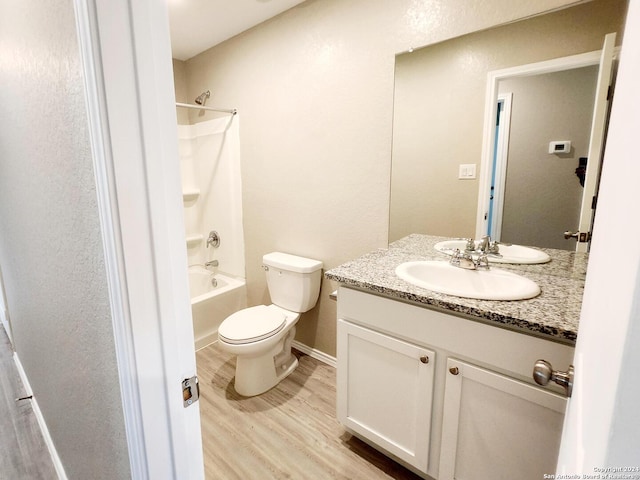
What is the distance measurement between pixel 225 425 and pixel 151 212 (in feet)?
5.32

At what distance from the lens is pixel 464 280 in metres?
1.45

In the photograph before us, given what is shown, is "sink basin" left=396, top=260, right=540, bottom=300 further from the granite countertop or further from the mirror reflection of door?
the mirror reflection of door

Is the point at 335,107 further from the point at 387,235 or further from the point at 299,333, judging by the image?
the point at 299,333

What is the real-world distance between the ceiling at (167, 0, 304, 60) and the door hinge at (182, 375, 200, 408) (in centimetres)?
209

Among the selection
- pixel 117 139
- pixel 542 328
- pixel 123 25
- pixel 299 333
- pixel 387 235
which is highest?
pixel 123 25

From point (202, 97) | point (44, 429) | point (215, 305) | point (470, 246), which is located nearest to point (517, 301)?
point (470, 246)

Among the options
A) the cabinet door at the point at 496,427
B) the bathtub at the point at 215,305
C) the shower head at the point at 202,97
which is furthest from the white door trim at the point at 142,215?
the shower head at the point at 202,97

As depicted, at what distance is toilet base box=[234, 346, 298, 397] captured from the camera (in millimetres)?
1968

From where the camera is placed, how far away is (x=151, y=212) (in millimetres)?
525

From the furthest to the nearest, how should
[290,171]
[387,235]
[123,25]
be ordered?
[290,171] < [387,235] < [123,25]

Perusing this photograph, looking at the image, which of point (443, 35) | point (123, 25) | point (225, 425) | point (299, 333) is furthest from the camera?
point (299, 333)

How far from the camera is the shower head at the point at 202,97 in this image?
267 cm

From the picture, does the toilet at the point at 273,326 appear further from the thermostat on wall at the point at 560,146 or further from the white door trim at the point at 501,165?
the thermostat on wall at the point at 560,146

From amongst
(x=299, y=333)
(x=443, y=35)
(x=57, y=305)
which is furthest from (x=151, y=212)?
(x=299, y=333)
